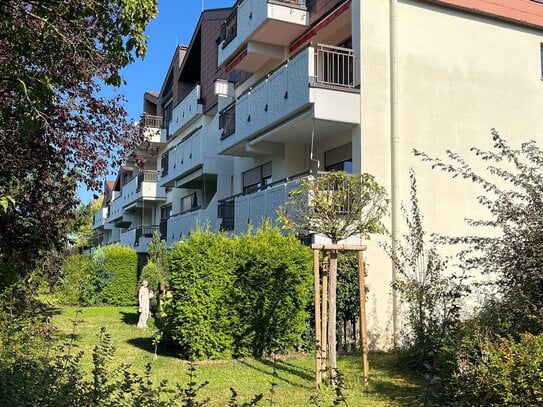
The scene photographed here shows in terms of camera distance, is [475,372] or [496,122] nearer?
[475,372]

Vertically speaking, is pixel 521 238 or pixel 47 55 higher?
pixel 47 55

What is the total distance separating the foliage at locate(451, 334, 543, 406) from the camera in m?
6.04

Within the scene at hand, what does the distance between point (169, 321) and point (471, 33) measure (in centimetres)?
1099

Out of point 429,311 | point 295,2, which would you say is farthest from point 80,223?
point 429,311

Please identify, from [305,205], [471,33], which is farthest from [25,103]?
[471,33]

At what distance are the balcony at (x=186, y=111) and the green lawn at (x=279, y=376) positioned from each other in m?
14.8

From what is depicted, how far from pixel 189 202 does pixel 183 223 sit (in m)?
5.03

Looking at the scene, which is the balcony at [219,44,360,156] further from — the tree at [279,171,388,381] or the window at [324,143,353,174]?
the tree at [279,171,388,381]

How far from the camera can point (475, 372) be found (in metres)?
6.72

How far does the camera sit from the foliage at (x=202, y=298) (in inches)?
451

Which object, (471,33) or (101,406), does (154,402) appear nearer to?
(101,406)

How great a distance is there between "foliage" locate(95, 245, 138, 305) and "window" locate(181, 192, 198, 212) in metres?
3.90

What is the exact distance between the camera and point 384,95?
14055 mm

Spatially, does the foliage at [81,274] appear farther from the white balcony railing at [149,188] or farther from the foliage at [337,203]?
the foliage at [337,203]
